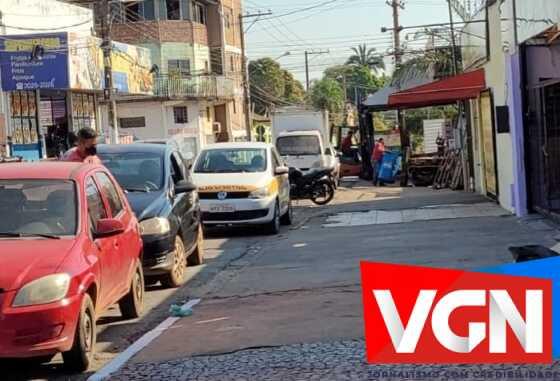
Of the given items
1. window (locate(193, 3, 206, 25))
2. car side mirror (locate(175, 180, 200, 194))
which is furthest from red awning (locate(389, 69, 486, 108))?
window (locate(193, 3, 206, 25))

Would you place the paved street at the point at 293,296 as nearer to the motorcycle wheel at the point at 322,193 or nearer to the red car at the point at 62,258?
the red car at the point at 62,258

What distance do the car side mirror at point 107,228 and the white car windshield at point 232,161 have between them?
32.1 feet

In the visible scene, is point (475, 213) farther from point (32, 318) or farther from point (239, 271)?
point (32, 318)

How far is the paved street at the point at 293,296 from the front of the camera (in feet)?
21.9

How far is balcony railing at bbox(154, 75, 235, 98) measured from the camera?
52.8 meters

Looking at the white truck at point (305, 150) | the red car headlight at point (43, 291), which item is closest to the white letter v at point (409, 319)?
the red car headlight at point (43, 291)

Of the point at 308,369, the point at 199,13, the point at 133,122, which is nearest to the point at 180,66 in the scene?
the point at 133,122

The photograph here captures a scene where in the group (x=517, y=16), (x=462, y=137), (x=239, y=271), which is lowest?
(x=239, y=271)

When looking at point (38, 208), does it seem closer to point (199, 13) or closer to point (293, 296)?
point (293, 296)

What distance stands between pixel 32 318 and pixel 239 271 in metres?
6.16

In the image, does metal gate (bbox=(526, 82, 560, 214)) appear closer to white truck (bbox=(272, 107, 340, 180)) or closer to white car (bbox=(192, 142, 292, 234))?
white car (bbox=(192, 142, 292, 234))

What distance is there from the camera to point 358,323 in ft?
25.9

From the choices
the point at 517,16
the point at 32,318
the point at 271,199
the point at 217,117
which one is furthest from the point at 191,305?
the point at 217,117

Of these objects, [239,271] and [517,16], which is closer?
[239,271]
